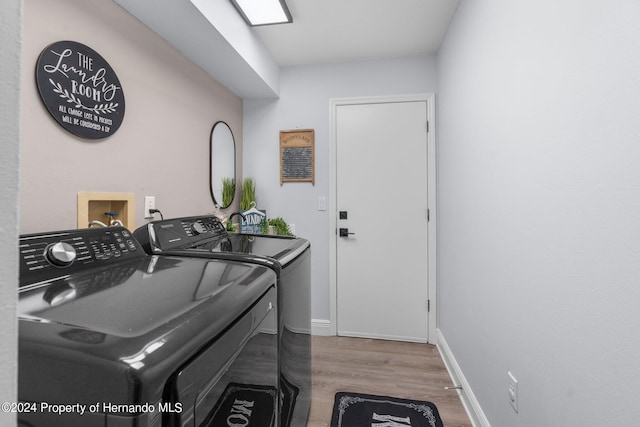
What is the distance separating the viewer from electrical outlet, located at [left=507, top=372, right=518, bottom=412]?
4.16 feet

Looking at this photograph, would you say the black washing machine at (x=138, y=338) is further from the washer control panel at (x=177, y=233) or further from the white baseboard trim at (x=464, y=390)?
the white baseboard trim at (x=464, y=390)

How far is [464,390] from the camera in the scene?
1933 mm

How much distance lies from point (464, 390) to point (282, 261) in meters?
1.50

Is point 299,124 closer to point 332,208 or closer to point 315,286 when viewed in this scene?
point 332,208

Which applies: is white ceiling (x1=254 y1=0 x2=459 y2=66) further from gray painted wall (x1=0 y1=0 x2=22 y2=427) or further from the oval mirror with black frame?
gray painted wall (x1=0 y1=0 x2=22 y2=427)

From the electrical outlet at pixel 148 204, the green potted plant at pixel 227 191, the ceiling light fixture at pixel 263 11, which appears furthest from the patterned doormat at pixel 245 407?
the ceiling light fixture at pixel 263 11

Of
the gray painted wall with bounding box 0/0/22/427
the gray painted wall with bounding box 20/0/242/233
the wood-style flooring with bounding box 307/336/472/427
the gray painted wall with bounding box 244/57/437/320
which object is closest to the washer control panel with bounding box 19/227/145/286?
the gray painted wall with bounding box 20/0/242/233

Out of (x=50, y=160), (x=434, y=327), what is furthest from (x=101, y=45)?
(x=434, y=327)

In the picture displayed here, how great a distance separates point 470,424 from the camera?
68.8 inches

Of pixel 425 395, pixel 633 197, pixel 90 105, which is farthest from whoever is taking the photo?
pixel 425 395

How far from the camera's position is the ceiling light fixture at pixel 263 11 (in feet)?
6.55

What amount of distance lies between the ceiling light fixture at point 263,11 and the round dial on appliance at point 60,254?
1.75m

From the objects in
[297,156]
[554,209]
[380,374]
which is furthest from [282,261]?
[297,156]

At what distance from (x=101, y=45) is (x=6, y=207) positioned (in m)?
1.53
